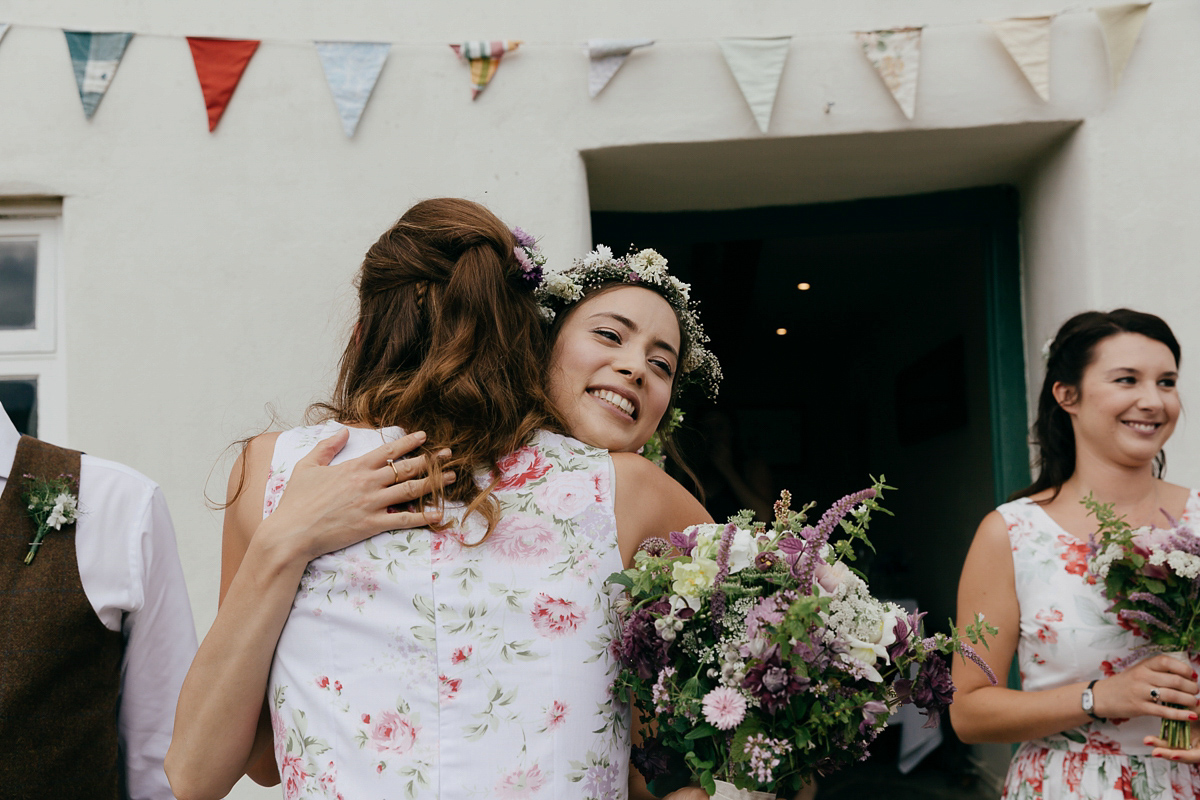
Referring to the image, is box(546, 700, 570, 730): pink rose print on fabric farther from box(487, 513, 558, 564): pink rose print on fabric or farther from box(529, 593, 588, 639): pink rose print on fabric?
box(487, 513, 558, 564): pink rose print on fabric

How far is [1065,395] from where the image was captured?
9.12ft

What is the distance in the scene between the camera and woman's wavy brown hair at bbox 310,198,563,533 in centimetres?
152

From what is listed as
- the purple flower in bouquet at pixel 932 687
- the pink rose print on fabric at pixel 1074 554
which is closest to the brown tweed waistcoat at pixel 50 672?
the purple flower in bouquet at pixel 932 687

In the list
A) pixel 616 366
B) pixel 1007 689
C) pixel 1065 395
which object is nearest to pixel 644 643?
pixel 616 366

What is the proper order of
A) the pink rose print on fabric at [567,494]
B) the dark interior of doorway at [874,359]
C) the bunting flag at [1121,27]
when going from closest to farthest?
the pink rose print on fabric at [567,494] < the bunting flag at [1121,27] < the dark interior of doorway at [874,359]

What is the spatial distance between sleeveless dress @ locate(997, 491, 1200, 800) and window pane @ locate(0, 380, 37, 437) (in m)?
3.45

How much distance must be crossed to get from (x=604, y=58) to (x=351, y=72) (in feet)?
3.15

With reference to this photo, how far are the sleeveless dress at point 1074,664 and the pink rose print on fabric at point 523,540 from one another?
1.69 meters

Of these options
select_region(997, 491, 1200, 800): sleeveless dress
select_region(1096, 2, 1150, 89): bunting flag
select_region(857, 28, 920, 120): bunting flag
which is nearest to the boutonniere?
select_region(997, 491, 1200, 800): sleeveless dress

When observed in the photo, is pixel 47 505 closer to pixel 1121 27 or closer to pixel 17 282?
pixel 17 282

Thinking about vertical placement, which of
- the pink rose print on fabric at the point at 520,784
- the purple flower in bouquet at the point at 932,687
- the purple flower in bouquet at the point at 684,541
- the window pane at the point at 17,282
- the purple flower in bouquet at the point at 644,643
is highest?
the window pane at the point at 17,282

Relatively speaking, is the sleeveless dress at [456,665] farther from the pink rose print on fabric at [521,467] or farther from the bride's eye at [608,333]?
the bride's eye at [608,333]

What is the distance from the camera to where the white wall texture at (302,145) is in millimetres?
3410

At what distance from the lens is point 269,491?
5.03 ft
